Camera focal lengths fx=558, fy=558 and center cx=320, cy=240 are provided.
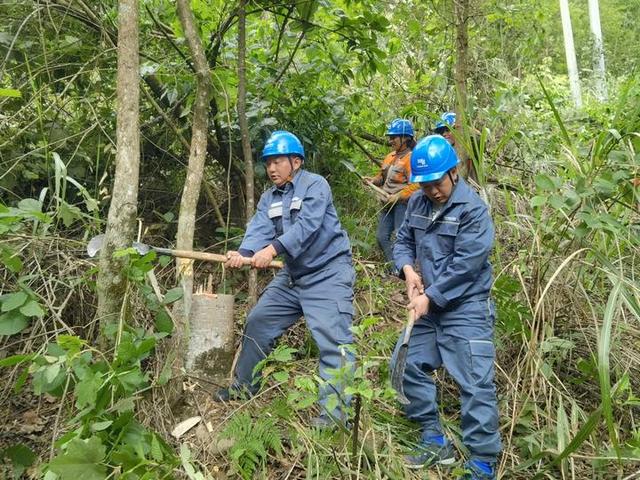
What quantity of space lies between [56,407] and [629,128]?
3.54m

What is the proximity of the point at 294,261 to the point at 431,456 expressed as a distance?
4.60 ft

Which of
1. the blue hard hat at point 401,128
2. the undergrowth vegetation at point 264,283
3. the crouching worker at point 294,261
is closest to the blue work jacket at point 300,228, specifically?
the crouching worker at point 294,261

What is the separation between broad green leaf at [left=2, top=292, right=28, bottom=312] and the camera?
231 cm

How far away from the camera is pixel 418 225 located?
10.7 ft

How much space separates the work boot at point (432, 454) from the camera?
113 inches

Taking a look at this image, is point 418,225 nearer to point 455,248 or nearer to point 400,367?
point 455,248

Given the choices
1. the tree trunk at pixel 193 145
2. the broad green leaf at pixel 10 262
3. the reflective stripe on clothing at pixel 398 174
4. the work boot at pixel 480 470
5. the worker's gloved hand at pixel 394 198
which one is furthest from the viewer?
the reflective stripe on clothing at pixel 398 174

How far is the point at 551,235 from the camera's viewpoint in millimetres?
3402

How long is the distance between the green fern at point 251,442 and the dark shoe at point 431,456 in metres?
0.69

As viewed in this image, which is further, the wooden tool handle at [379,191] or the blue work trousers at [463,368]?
the wooden tool handle at [379,191]

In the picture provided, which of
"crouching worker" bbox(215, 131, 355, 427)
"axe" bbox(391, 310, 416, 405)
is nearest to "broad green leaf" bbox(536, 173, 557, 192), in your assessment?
"axe" bbox(391, 310, 416, 405)

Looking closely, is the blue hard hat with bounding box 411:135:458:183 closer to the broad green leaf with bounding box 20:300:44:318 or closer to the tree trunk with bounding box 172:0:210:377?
the tree trunk with bounding box 172:0:210:377

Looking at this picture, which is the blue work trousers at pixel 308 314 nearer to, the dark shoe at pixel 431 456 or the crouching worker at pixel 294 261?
the crouching worker at pixel 294 261

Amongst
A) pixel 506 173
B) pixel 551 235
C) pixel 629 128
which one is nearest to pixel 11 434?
pixel 551 235
